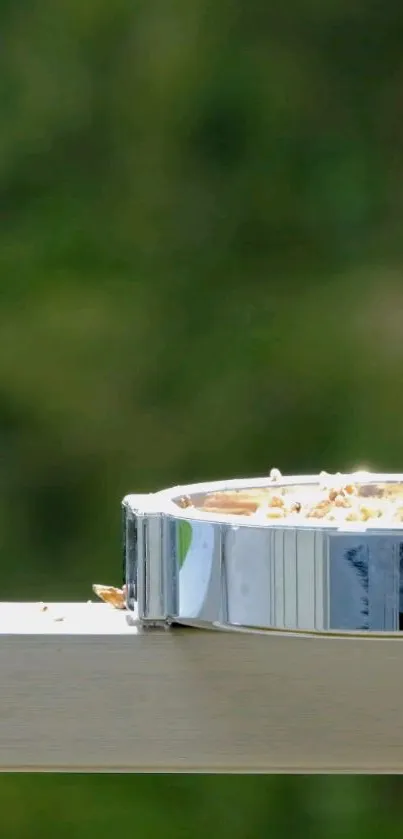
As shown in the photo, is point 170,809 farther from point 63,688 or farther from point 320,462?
point 63,688

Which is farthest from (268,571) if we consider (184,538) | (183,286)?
(183,286)

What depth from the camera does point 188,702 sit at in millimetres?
578

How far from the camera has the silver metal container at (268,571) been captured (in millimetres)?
509

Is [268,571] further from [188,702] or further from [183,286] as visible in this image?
[183,286]

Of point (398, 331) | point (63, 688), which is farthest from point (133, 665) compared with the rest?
point (398, 331)

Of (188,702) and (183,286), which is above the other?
(183,286)

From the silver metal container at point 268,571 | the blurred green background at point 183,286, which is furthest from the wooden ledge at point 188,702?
the blurred green background at point 183,286

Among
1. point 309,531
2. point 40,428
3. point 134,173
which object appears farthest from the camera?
point 134,173

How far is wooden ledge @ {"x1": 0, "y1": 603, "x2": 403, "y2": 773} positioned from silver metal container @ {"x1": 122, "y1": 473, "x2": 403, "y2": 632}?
2 cm

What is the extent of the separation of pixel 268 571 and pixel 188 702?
84 millimetres

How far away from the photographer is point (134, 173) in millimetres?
2389

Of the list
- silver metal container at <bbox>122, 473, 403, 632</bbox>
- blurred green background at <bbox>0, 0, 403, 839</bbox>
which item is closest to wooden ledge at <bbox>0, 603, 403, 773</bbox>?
silver metal container at <bbox>122, 473, 403, 632</bbox>

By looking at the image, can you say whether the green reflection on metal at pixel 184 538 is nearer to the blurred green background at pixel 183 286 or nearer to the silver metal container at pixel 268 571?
the silver metal container at pixel 268 571

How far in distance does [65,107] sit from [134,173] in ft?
0.47
